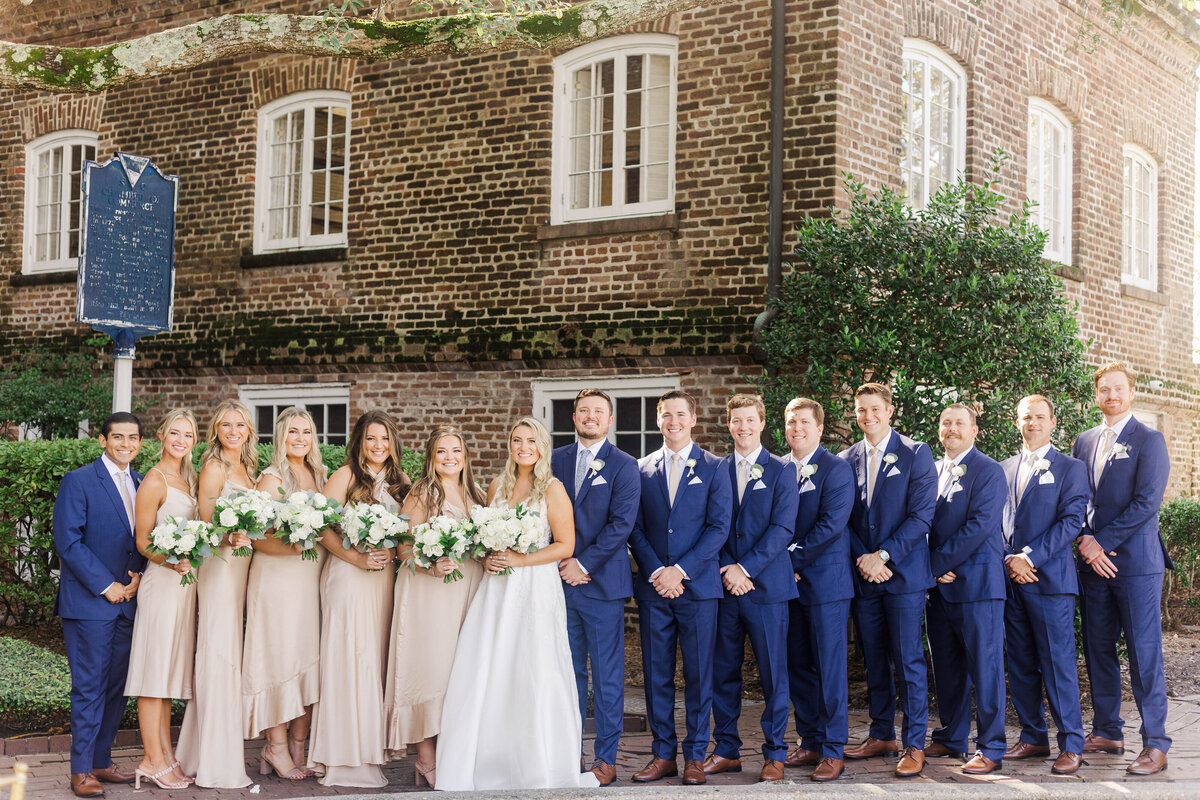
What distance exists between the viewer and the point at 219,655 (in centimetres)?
673

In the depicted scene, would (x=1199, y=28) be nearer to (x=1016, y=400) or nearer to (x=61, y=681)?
(x=1016, y=400)

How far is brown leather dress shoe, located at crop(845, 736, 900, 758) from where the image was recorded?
751 cm

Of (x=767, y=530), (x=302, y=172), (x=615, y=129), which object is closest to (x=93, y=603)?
(x=767, y=530)

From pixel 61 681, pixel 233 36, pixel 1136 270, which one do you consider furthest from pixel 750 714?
pixel 1136 270

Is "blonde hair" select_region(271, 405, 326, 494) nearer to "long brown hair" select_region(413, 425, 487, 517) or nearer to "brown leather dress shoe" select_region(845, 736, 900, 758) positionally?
"long brown hair" select_region(413, 425, 487, 517)

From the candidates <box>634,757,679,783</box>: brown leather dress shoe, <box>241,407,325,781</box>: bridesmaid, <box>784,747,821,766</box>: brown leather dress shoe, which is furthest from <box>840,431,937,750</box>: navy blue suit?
<box>241,407,325,781</box>: bridesmaid

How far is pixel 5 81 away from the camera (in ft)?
31.5

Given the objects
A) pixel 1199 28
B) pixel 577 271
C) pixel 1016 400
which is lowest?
pixel 1016 400

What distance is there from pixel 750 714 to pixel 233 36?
5.84 meters

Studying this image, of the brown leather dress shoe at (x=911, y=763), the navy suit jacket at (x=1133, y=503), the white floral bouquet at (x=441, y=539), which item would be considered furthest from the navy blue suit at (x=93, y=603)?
the navy suit jacket at (x=1133, y=503)

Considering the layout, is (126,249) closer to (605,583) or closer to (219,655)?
(219,655)

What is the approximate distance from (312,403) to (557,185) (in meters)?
3.58

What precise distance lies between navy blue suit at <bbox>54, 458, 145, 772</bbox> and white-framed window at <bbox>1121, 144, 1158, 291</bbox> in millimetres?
12428

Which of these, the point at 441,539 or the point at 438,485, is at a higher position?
the point at 438,485
